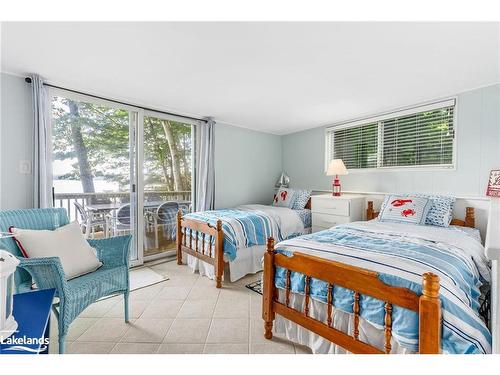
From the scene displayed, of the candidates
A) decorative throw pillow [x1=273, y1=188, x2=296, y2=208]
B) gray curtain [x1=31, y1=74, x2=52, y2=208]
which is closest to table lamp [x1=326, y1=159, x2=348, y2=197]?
decorative throw pillow [x1=273, y1=188, x2=296, y2=208]

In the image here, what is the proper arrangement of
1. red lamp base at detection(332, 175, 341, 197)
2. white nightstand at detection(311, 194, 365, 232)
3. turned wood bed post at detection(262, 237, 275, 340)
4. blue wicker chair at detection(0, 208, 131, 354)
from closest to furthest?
blue wicker chair at detection(0, 208, 131, 354)
turned wood bed post at detection(262, 237, 275, 340)
white nightstand at detection(311, 194, 365, 232)
red lamp base at detection(332, 175, 341, 197)

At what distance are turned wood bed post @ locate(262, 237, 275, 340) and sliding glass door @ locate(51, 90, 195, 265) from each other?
212cm

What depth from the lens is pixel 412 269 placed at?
125 cm

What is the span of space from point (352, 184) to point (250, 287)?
221 cm

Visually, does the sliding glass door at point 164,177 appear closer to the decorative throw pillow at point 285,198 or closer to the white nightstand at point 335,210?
the decorative throw pillow at point 285,198

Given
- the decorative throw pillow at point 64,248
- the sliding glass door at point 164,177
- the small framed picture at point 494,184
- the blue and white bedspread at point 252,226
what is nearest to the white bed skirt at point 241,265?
the blue and white bedspread at point 252,226

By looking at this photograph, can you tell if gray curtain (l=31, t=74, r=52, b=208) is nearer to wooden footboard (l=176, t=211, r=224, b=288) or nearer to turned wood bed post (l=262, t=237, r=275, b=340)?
wooden footboard (l=176, t=211, r=224, b=288)

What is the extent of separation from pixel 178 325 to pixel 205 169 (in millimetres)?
2199

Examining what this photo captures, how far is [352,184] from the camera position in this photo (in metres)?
3.66

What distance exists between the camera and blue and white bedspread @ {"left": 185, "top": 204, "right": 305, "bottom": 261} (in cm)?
261

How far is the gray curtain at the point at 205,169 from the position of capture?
361cm

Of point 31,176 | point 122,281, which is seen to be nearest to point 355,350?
point 122,281

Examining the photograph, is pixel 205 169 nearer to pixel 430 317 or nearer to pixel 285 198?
pixel 285 198
